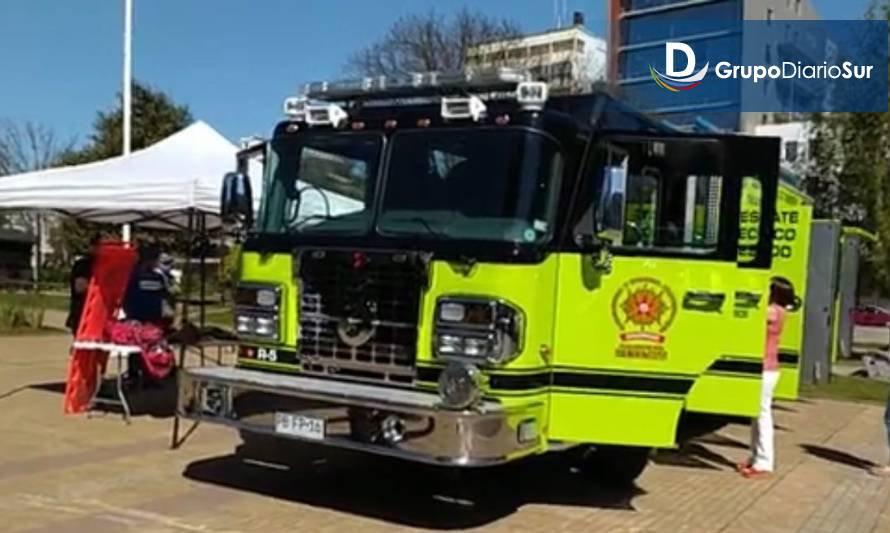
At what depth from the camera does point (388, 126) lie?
7309mm

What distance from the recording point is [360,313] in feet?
22.9

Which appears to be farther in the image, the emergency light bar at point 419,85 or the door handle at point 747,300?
the door handle at point 747,300

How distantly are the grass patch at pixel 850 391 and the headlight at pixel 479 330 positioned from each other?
11592 mm

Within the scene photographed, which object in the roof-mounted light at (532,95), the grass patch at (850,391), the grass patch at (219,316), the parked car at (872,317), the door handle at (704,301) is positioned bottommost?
the parked car at (872,317)

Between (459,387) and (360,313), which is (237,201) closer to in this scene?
(360,313)

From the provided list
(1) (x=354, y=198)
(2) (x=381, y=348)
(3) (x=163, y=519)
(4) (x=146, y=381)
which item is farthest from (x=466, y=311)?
(4) (x=146, y=381)

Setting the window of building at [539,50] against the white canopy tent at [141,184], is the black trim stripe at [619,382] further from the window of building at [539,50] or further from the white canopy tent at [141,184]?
the window of building at [539,50]

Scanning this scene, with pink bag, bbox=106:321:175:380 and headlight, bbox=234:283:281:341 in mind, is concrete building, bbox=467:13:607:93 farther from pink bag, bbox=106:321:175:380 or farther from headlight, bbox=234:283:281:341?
headlight, bbox=234:283:281:341

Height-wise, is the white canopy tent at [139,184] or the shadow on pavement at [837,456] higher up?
the white canopy tent at [139,184]

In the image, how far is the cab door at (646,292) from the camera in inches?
272

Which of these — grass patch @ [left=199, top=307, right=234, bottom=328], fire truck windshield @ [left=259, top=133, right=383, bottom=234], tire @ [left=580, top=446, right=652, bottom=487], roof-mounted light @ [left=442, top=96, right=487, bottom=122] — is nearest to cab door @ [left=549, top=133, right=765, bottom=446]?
roof-mounted light @ [left=442, top=96, right=487, bottom=122]

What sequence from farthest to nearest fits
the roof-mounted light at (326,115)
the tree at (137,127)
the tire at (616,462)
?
the tree at (137,127) < the tire at (616,462) < the roof-mounted light at (326,115)

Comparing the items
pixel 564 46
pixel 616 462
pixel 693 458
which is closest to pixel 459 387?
pixel 616 462

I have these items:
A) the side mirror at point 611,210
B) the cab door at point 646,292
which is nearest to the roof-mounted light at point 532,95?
the cab door at point 646,292
